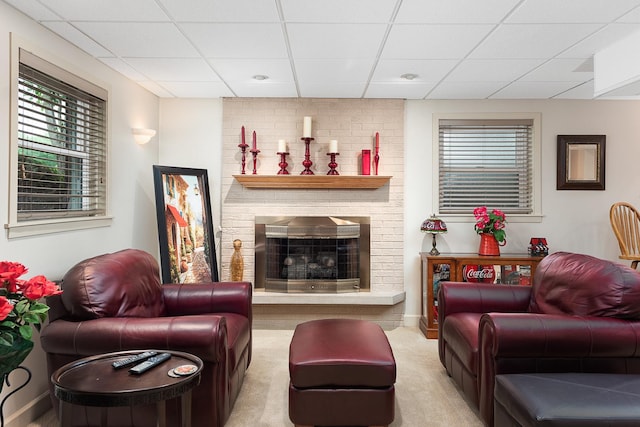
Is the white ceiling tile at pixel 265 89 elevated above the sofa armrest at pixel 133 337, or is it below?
above

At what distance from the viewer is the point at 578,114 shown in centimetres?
471

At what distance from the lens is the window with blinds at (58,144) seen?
2676 millimetres

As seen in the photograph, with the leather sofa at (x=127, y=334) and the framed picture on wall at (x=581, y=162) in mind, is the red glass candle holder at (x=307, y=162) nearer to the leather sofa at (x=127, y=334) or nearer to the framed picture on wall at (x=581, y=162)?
the leather sofa at (x=127, y=334)

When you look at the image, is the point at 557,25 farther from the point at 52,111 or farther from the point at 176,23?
the point at 52,111

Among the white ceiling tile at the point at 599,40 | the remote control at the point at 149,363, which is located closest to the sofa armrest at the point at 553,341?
the remote control at the point at 149,363

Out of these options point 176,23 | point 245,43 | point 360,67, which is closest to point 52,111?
point 176,23

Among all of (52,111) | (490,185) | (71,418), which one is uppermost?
(52,111)

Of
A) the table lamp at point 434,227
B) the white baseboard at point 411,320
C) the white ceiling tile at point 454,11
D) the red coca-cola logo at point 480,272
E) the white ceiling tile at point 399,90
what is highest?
the white ceiling tile at point 399,90

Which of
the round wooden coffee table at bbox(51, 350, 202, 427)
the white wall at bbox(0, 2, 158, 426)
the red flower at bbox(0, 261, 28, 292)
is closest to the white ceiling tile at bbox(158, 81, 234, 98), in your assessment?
the white wall at bbox(0, 2, 158, 426)

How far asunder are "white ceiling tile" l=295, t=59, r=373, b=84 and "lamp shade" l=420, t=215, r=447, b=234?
4.96 ft

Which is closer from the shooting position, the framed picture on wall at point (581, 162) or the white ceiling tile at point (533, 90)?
the white ceiling tile at point (533, 90)

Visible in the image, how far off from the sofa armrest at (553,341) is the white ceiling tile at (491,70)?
1982 millimetres

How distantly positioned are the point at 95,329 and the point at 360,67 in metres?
2.60

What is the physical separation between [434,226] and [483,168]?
0.91 metres
